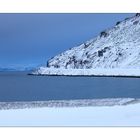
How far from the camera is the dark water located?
1228cm

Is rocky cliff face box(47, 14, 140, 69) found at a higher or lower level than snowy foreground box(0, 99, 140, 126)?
higher

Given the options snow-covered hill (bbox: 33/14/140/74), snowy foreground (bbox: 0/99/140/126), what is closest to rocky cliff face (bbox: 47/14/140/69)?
snow-covered hill (bbox: 33/14/140/74)

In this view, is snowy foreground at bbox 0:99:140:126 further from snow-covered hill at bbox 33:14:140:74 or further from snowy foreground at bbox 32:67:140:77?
snow-covered hill at bbox 33:14:140:74

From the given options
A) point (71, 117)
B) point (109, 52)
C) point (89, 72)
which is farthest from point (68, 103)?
point (109, 52)

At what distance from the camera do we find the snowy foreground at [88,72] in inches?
490

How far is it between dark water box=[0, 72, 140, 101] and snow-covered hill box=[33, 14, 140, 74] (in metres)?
0.20

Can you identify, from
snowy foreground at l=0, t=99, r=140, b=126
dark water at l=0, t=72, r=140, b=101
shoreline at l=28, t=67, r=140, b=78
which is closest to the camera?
snowy foreground at l=0, t=99, r=140, b=126

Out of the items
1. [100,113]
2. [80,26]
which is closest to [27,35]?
[80,26]

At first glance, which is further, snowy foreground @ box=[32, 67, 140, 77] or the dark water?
snowy foreground @ box=[32, 67, 140, 77]
